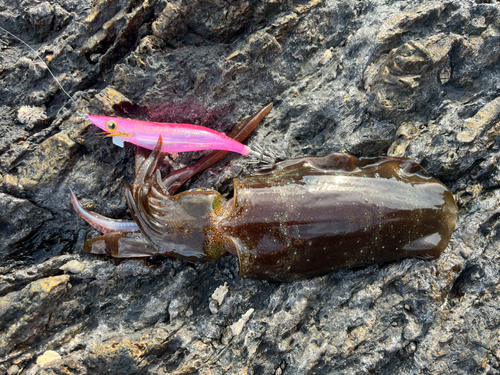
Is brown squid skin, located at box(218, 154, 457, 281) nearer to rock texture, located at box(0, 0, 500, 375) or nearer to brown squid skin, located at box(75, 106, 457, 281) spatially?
brown squid skin, located at box(75, 106, 457, 281)

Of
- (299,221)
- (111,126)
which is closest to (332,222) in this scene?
(299,221)

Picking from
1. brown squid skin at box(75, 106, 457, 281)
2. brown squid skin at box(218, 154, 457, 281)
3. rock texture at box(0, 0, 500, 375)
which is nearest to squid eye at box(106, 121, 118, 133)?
rock texture at box(0, 0, 500, 375)

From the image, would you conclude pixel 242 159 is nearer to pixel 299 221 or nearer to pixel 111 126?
pixel 299 221

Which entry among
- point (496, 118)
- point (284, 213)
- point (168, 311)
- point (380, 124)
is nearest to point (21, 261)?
point (168, 311)

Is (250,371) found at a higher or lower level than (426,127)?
lower

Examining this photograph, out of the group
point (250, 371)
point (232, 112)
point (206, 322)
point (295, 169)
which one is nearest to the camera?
point (250, 371)

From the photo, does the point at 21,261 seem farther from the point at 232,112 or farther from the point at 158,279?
the point at 232,112
